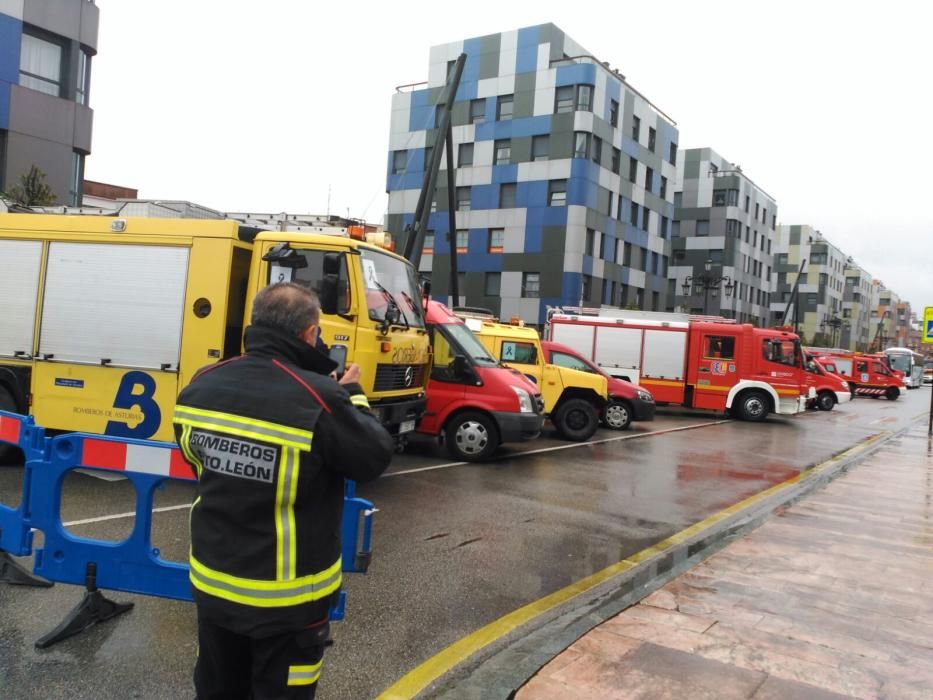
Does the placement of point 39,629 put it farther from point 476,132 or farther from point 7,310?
point 476,132

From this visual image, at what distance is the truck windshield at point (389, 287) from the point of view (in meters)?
7.66

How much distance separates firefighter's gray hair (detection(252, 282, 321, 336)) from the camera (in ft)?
7.35

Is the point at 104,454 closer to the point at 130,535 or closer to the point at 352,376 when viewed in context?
the point at 130,535

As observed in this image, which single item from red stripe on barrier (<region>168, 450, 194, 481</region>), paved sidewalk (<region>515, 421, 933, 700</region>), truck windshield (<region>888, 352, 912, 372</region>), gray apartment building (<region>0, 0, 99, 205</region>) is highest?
gray apartment building (<region>0, 0, 99, 205</region>)

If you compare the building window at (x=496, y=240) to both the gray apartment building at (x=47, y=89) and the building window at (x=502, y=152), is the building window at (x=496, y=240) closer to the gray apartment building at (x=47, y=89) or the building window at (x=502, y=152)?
the building window at (x=502, y=152)

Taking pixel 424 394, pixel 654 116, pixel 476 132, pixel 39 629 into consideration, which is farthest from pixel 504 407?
pixel 654 116

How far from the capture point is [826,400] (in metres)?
26.2

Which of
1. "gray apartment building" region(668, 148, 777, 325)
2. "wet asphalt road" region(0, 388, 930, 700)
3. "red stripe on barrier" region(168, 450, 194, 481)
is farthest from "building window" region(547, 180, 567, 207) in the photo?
"red stripe on barrier" region(168, 450, 194, 481)

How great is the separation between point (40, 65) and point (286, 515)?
23.8m

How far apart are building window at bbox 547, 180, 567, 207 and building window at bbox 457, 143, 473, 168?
5.74 meters

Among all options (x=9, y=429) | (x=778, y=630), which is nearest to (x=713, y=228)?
(x=778, y=630)

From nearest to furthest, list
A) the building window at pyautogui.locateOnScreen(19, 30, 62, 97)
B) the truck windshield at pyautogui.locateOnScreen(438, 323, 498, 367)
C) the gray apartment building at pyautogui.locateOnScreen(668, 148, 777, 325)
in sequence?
the truck windshield at pyautogui.locateOnScreen(438, 323, 498, 367)
the building window at pyautogui.locateOnScreen(19, 30, 62, 97)
the gray apartment building at pyautogui.locateOnScreen(668, 148, 777, 325)

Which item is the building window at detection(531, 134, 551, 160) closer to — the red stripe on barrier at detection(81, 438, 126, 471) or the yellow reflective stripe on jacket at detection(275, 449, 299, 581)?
the red stripe on barrier at detection(81, 438, 126, 471)

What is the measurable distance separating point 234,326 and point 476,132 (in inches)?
1565
